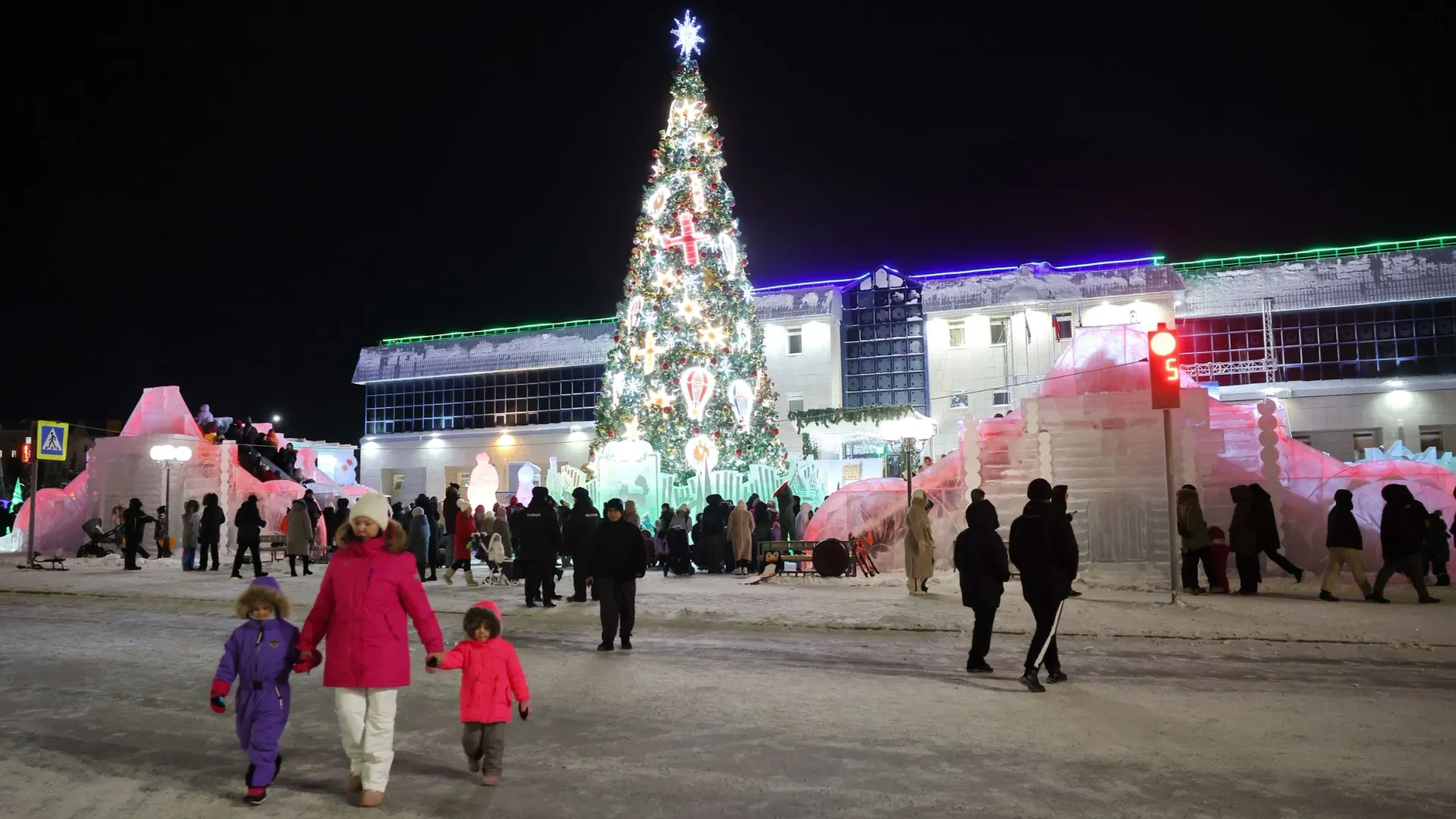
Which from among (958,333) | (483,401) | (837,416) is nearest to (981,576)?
(837,416)

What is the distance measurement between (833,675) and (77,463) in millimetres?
55645

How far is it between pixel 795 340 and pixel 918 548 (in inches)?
913

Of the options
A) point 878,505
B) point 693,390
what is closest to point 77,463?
point 693,390

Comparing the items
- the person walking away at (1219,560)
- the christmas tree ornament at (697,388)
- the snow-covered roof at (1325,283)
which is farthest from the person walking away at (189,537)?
the snow-covered roof at (1325,283)

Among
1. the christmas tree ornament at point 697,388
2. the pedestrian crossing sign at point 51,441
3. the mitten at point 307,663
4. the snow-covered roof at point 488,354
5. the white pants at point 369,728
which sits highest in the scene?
the snow-covered roof at point 488,354

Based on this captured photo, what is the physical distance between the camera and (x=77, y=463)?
5144 centimetres

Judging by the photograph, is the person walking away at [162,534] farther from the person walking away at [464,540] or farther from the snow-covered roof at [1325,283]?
the snow-covered roof at [1325,283]

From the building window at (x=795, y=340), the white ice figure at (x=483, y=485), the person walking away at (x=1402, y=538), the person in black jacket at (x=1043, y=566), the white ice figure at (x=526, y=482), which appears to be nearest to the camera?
the person in black jacket at (x=1043, y=566)

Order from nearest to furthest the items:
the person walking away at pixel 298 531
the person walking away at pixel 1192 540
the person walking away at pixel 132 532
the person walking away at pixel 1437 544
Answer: the person walking away at pixel 1192 540
the person walking away at pixel 1437 544
the person walking away at pixel 298 531
the person walking away at pixel 132 532

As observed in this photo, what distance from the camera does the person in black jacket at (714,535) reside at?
1939 cm

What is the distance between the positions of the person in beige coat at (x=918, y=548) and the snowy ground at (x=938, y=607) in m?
0.30

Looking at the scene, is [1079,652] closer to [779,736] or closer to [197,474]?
[779,736]

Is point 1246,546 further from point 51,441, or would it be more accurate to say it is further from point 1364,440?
point 51,441

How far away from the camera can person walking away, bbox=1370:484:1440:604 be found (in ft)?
39.4
